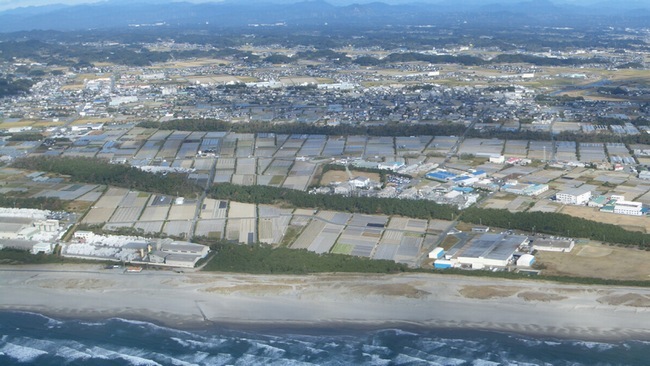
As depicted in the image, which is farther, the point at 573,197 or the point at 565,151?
the point at 565,151

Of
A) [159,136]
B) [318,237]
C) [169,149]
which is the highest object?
[318,237]

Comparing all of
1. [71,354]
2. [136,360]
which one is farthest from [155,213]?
[136,360]

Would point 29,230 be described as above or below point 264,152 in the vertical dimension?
above

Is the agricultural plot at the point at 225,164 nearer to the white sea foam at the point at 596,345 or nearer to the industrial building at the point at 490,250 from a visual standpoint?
the industrial building at the point at 490,250

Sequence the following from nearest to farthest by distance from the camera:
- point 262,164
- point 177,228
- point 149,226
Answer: point 177,228 → point 149,226 → point 262,164

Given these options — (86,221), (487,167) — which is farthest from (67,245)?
(487,167)

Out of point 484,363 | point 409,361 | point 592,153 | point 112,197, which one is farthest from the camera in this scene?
point 592,153

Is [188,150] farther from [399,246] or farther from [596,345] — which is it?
[596,345]

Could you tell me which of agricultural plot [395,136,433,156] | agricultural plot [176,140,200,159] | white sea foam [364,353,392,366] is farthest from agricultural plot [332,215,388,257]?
agricultural plot [176,140,200,159]
